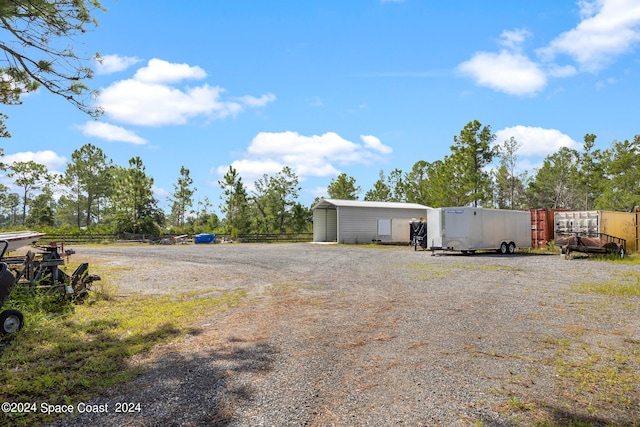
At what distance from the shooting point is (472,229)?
74.3 ft

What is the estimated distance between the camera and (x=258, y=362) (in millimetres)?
5375

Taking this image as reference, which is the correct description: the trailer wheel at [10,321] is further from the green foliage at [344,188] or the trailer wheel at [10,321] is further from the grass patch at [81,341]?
the green foliage at [344,188]

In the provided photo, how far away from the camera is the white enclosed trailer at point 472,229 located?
22.6 metres

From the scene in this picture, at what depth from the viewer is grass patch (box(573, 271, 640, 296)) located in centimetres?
1077

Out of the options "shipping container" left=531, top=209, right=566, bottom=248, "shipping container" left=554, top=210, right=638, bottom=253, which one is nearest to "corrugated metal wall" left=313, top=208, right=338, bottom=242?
"shipping container" left=531, top=209, right=566, bottom=248

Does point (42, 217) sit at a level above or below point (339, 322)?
above

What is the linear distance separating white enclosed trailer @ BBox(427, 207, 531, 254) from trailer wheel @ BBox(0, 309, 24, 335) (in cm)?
2027

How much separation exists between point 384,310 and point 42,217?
66.5 meters

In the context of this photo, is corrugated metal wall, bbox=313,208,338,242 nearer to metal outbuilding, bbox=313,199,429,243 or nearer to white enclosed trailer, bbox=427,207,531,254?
metal outbuilding, bbox=313,199,429,243

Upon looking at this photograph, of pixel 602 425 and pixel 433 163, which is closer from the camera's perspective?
pixel 602 425

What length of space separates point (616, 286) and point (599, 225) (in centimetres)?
1100

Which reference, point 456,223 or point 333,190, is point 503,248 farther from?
point 333,190

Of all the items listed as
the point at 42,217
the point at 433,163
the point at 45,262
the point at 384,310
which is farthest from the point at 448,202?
the point at 42,217

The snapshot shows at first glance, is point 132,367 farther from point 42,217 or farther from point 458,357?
point 42,217
